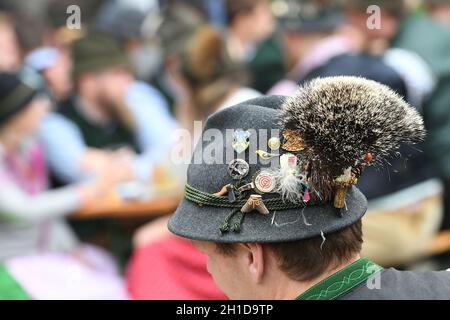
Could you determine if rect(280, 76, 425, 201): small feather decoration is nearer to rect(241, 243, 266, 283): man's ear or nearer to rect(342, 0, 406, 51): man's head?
rect(241, 243, 266, 283): man's ear

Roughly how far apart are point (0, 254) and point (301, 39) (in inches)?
87.1

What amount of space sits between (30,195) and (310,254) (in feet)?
9.39

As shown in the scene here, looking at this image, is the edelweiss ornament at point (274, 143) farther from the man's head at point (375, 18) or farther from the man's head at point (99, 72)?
the man's head at point (99, 72)

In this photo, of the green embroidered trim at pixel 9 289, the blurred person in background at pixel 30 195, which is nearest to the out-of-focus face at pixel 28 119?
the blurred person in background at pixel 30 195

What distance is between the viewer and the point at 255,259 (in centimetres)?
187

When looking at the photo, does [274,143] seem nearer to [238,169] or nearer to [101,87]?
[238,169]

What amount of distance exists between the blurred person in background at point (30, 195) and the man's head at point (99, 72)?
734 mm

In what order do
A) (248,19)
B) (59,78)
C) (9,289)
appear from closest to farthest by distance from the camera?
(9,289)
(59,78)
(248,19)

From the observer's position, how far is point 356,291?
1.83m

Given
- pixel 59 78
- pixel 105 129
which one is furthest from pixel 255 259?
pixel 59 78

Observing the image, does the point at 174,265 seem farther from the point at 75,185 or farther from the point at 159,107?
the point at 159,107

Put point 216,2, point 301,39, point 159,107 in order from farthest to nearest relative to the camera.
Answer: point 216,2 → point 159,107 → point 301,39

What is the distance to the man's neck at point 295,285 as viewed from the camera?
6.05ft

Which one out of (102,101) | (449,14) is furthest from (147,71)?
(449,14)
